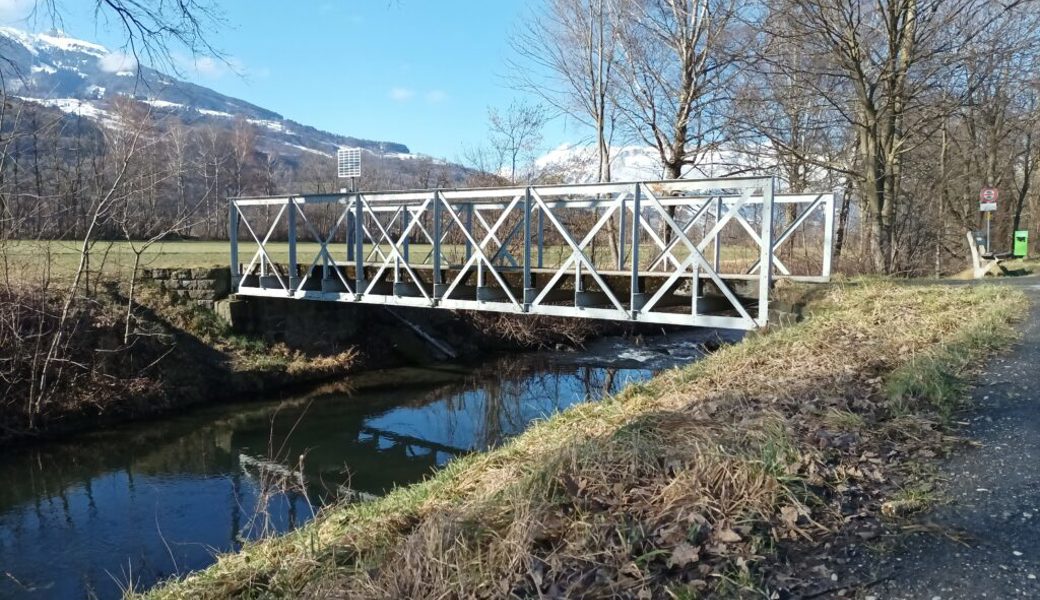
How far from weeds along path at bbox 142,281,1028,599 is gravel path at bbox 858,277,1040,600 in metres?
0.23

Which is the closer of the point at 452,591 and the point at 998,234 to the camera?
the point at 452,591

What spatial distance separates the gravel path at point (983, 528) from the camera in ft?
8.26

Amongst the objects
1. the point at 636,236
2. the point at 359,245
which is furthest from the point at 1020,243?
the point at 359,245

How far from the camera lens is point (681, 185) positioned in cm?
861

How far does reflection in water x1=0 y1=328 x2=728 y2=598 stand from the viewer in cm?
654

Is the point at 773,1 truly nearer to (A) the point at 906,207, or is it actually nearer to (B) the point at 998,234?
(A) the point at 906,207

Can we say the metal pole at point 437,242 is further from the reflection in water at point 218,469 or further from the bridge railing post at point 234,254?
the bridge railing post at point 234,254

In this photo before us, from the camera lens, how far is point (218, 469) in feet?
30.7

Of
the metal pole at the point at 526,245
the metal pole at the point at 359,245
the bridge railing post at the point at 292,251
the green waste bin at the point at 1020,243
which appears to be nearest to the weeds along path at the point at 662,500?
the metal pole at the point at 526,245

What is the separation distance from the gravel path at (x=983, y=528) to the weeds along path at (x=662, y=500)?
228 millimetres

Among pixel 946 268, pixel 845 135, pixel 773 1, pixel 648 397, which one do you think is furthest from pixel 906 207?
pixel 648 397

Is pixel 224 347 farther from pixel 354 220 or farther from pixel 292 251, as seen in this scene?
pixel 354 220

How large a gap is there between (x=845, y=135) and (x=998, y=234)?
496 inches

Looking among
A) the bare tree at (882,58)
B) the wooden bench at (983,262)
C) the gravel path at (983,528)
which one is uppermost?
the bare tree at (882,58)
